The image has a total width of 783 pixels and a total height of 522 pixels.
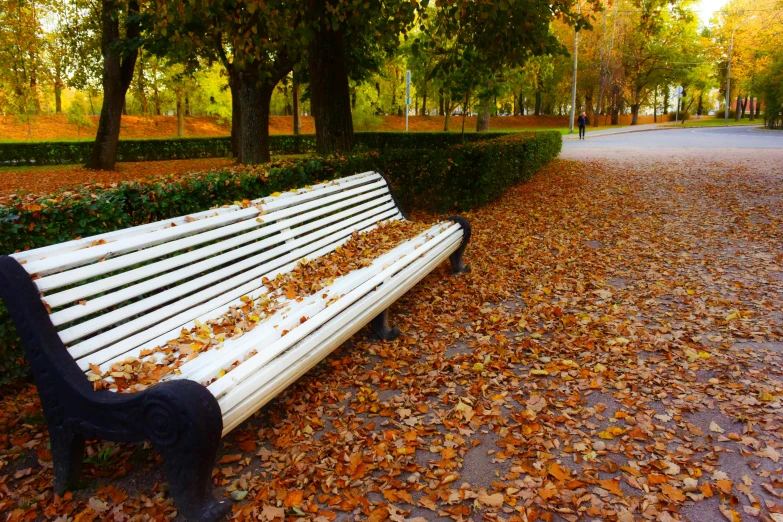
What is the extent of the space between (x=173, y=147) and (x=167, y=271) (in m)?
24.3

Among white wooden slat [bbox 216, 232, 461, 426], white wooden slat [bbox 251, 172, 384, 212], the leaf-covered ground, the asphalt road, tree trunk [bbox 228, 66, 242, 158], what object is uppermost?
tree trunk [bbox 228, 66, 242, 158]

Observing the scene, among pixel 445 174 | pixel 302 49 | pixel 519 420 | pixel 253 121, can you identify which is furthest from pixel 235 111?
pixel 519 420

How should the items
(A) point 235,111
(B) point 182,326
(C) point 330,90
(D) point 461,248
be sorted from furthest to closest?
(A) point 235,111 → (C) point 330,90 → (D) point 461,248 → (B) point 182,326

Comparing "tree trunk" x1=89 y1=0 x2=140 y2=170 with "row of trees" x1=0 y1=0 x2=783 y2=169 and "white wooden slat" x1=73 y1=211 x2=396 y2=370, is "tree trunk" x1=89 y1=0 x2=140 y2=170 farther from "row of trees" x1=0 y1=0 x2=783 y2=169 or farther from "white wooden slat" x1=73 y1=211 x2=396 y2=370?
"white wooden slat" x1=73 y1=211 x2=396 y2=370

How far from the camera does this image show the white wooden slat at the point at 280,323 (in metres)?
2.46

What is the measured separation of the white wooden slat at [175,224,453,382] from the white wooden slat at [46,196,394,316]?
0.50 meters

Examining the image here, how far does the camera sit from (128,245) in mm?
2836

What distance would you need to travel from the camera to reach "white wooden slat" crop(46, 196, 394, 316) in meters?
2.37

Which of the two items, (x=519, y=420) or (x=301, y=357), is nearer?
(x=301, y=357)

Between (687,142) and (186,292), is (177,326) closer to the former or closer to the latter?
(186,292)

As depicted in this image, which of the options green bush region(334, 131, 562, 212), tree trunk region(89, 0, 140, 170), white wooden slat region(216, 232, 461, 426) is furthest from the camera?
tree trunk region(89, 0, 140, 170)

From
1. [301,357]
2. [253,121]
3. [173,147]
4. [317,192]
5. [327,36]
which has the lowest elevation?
[301,357]

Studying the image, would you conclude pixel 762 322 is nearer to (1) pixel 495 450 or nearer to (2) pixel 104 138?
(1) pixel 495 450

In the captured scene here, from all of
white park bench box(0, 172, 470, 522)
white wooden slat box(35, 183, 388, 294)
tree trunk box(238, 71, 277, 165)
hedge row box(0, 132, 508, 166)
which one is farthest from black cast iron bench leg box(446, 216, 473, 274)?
hedge row box(0, 132, 508, 166)
